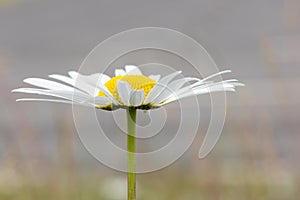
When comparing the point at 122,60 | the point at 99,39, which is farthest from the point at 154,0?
the point at 122,60

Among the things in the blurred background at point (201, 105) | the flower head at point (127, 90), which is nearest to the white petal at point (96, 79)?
the flower head at point (127, 90)

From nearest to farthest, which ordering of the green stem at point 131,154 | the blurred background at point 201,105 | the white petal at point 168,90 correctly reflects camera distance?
1. the green stem at point 131,154
2. the white petal at point 168,90
3. the blurred background at point 201,105

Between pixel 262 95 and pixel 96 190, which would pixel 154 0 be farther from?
pixel 96 190

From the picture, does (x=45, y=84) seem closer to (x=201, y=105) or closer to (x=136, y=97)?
(x=136, y=97)

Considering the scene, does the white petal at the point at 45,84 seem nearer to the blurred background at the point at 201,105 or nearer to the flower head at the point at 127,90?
the flower head at the point at 127,90

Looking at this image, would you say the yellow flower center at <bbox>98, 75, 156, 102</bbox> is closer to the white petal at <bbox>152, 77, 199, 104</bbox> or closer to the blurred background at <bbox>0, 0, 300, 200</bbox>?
the white petal at <bbox>152, 77, 199, 104</bbox>

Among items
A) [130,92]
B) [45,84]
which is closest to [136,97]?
[130,92]

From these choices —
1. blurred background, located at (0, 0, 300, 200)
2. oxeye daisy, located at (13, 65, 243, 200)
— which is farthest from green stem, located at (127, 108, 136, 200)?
blurred background, located at (0, 0, 300, 200)
